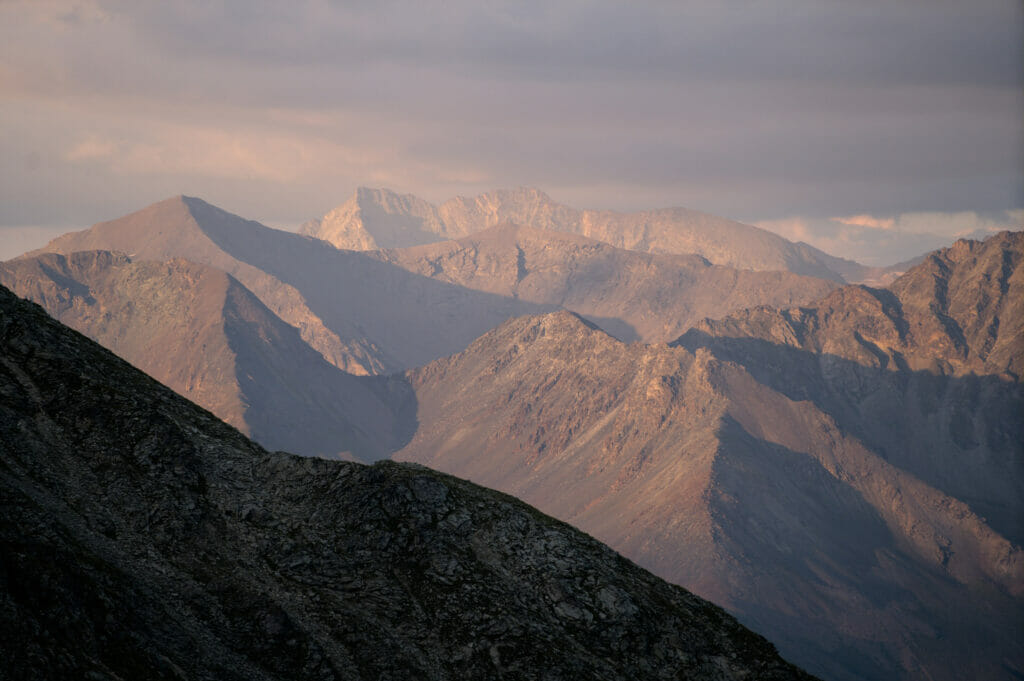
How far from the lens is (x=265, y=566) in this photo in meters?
106

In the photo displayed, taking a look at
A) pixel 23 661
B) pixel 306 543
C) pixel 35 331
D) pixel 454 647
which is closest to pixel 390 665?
pixel 454 647

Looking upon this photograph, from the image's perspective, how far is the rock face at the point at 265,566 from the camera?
88250 millimetres

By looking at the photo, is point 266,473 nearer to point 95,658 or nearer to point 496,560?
point 496,560

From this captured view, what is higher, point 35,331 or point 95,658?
point 35,331

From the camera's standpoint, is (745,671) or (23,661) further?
(745,671)

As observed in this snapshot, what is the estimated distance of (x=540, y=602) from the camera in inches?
4582

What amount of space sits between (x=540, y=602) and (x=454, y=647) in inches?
549

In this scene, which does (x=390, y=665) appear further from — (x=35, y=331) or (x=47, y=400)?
(x=35, y=331)

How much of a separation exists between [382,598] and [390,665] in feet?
30.2

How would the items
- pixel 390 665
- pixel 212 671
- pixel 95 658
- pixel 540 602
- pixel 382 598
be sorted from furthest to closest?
pixel 540 602
pixel 382 598
pixel 390 665
pixel 212 671
pixel 95 658

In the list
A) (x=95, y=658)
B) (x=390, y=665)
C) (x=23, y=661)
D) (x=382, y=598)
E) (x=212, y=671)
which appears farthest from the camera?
(x=382, y=598)

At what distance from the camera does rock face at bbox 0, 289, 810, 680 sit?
8825cm

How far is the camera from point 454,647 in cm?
10631

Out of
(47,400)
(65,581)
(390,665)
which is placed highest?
(47,400)
